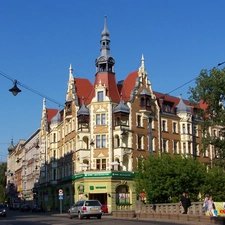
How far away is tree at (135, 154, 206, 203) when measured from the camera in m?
47.1

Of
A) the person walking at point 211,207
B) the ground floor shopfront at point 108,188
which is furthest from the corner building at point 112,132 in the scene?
the person walking at point 211,207

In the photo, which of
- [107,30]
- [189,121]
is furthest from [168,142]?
[107,30]

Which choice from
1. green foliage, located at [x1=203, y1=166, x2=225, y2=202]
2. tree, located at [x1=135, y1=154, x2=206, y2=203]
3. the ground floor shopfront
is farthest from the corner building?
green foliage, located at [x1=203, y1=166, x2=225, y2=202]

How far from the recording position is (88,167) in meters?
62.6

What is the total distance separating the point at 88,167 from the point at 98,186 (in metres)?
3.48

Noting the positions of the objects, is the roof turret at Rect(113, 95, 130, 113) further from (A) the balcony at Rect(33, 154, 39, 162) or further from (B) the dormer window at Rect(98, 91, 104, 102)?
(A) the balcony at Rect(33, 154, 39, 162)

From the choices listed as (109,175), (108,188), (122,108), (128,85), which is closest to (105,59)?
(128,85)

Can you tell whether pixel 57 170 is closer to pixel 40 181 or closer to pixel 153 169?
pixel 40 181

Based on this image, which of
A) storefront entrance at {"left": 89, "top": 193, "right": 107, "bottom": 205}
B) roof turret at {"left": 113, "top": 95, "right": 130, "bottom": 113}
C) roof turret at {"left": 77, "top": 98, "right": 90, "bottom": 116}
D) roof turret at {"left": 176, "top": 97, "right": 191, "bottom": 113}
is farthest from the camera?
roof turret at {"left": 176, "top": 97, "right": 191, "bottom": 113}

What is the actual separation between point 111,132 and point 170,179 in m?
16.7

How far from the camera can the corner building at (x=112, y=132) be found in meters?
61.1

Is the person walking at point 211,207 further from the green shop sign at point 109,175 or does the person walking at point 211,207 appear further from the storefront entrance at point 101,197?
the storefront entrance at point 101,197

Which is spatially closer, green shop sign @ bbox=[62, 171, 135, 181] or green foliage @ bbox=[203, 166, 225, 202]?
green foliage @ bbox=[203, 166, 225, 202]

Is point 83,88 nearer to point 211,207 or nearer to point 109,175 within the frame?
point 109,175
